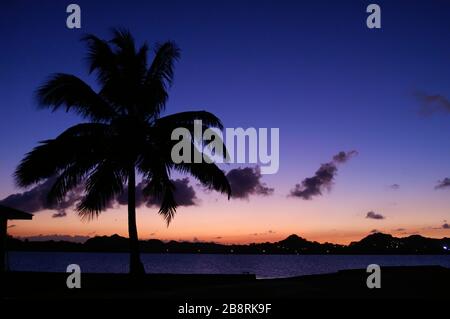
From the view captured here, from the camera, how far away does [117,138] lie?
16984 mm

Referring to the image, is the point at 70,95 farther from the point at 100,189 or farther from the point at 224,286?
the point at 224,286

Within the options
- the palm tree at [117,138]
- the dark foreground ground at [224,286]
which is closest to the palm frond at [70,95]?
the palm tree at [117,138]

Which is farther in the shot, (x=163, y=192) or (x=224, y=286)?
(x=163, y=192)

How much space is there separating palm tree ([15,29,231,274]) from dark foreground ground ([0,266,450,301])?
3.60 feet

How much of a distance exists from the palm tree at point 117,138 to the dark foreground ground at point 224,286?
1.10 meters

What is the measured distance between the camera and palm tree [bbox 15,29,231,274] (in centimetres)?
1666

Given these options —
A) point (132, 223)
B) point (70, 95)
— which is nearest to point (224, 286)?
point (132, 223)

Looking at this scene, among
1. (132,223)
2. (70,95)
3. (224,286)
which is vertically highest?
(70,95)

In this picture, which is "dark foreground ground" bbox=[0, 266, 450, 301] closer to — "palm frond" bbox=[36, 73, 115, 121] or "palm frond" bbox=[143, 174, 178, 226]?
"palm frond" bbox=[143, 174, 178, 226]

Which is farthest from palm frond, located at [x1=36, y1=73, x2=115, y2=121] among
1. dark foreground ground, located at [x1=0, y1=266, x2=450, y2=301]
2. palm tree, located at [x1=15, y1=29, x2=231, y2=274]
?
dark foreground ground, located at [x1=0, y1=266, x2=450, y2=301]

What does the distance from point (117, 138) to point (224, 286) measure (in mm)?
6327

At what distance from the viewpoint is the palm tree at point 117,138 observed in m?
16.7

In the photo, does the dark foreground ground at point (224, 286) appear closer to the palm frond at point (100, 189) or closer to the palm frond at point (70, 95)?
the palm frond at point (100, 189)
